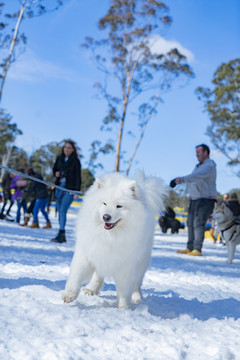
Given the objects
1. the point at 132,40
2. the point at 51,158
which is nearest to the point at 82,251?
the point at 132,40

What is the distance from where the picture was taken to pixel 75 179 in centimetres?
734

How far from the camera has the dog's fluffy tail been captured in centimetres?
342

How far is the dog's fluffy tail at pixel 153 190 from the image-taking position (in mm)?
3416

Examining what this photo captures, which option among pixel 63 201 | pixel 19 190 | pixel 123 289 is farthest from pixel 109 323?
pixel 19 190

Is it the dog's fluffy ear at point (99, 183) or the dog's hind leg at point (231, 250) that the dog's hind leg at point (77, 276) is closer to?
the dog's fluffy ear at point (99, 183)

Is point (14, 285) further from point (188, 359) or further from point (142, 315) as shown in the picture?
point (188, 359)

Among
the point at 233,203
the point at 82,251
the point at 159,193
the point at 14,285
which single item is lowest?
the point at 14,285

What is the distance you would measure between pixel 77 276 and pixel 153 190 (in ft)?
3.81

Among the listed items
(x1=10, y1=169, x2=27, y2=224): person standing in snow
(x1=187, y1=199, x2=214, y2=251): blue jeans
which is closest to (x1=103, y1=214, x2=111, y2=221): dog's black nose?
(x1=187, y1=199, x2=214, y2=251): blue jeans

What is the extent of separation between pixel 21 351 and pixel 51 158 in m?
53.8

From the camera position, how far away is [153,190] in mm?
3443

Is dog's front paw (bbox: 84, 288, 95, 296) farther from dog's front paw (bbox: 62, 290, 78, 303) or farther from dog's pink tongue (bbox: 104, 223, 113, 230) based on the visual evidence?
dog's pink tongue (bbox: 104, 223, 113, 230)

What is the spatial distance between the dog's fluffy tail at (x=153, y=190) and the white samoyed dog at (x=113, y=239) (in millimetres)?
491

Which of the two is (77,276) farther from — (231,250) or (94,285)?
(231,250)
